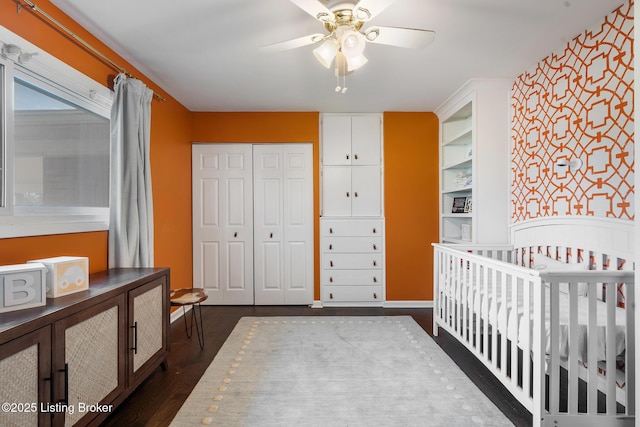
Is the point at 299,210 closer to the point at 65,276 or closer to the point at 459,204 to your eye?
the point at 459,204

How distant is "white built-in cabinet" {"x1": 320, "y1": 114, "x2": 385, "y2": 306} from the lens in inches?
155

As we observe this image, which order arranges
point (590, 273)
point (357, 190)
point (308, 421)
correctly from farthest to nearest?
Answer: point (357, 190)
point (308, 421)
point (590, 273)

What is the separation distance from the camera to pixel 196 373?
2279mm

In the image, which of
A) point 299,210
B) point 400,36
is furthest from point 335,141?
point 400,36

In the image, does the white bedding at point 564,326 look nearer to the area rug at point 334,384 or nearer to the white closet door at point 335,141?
the area rug at point 334,384

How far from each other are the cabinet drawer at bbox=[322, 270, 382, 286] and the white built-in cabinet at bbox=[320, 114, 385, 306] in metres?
0.01

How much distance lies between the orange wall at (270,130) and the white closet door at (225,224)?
0.12 meters

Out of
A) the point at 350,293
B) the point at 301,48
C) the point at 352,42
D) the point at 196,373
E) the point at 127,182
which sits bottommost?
the point at 196,373

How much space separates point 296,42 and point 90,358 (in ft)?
6.15

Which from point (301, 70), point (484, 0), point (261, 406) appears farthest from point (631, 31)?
point (261, 406)

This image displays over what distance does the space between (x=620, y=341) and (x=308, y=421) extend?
1611mm

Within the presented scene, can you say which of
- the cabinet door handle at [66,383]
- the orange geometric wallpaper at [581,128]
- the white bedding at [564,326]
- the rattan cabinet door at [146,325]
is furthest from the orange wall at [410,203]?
Answer: the cabinet door handle at [66,383]

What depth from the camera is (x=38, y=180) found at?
1870 mm

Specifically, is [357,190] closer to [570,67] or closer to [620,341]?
[570,67]
